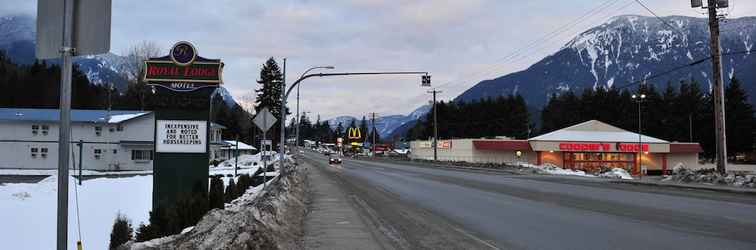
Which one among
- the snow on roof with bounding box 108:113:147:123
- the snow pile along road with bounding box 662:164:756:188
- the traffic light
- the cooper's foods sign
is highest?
the traffic light

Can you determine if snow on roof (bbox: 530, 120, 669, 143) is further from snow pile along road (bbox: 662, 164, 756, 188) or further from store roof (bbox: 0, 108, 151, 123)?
store roof (bbox: 0, 108, 151, 123)

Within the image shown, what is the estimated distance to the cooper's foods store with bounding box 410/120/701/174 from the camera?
256ft

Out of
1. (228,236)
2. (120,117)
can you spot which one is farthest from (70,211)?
(120,117)

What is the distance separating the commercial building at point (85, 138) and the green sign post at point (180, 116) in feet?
121

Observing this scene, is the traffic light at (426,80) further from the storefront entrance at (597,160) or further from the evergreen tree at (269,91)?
the evergreen tree at (269,91)

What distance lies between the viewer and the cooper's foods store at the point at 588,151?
7806 centimetres

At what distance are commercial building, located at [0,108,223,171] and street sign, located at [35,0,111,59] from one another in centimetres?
5166

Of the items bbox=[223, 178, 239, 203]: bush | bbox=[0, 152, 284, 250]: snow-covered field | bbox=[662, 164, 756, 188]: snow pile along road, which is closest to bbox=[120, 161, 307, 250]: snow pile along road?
bbox=[0, 152, 284, 250]: snow-covered field

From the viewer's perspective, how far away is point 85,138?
58.9 meters

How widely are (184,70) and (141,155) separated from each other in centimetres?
→ 4277

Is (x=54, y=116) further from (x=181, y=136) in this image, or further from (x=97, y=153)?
(x=181, y=136)

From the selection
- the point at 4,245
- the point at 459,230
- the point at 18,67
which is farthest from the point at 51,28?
the point at 18,67

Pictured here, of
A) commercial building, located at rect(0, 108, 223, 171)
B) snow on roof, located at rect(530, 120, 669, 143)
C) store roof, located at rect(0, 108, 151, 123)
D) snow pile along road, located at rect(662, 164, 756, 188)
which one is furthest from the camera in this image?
snow on roof, located at rect(530, 120, 669, 143)

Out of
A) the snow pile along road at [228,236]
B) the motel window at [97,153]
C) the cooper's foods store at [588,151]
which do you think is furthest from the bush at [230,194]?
the cooper's foods store at [588,151]
